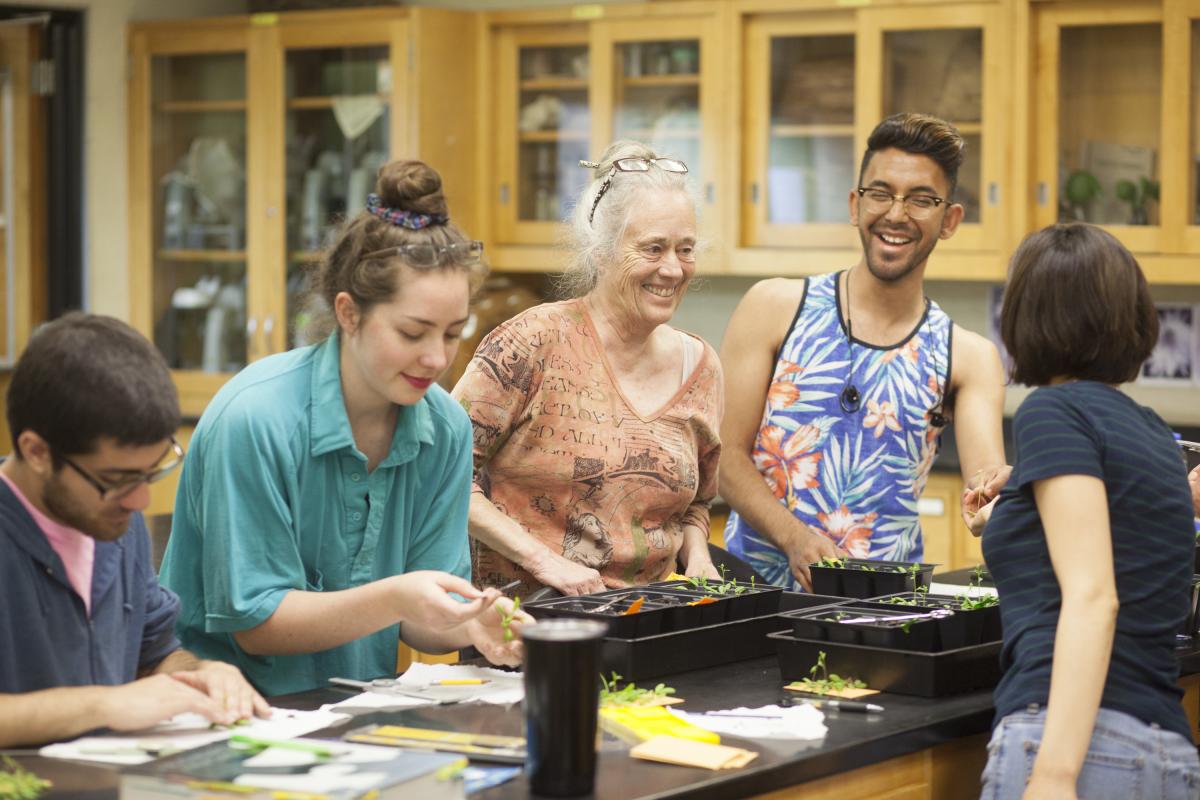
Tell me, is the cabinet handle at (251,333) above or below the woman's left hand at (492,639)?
above

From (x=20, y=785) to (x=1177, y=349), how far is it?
3.97 meters

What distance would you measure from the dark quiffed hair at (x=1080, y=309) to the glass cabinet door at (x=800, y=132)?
9.77 ft

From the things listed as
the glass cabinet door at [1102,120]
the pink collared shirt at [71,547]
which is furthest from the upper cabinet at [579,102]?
the pink collared shirt at [71,547]

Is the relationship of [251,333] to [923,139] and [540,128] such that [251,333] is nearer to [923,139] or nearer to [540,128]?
[540,128]

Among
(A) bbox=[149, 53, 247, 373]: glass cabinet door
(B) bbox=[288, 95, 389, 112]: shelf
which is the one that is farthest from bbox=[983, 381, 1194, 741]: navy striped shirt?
(A) bbox=[149, 53, 247, 373]: glass cabinet door

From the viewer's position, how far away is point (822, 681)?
6.75ft

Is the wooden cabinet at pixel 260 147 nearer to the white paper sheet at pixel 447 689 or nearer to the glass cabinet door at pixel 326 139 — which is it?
the glass cabinet door at pixel 326 139

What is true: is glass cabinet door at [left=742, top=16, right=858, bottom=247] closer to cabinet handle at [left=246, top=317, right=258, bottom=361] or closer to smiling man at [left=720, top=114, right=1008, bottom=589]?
cabinet handle at [left=246, top=317, right=258, bottom=361]

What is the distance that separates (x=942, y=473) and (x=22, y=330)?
3.11 meters

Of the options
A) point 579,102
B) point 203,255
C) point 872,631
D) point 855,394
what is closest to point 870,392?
point 855,394

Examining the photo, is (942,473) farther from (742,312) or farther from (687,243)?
(687,243)

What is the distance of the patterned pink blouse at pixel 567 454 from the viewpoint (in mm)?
2506

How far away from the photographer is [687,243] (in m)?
2.57

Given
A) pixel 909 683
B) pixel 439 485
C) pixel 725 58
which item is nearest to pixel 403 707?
pixel 439 485
